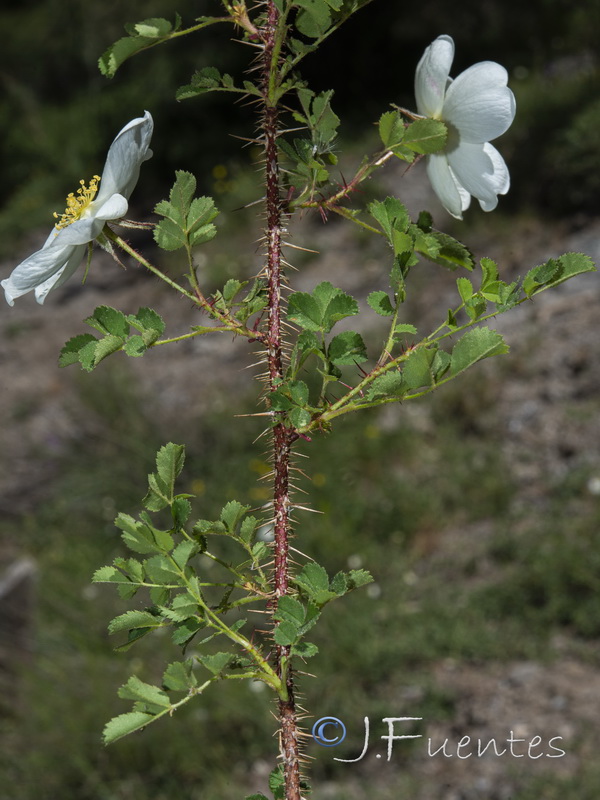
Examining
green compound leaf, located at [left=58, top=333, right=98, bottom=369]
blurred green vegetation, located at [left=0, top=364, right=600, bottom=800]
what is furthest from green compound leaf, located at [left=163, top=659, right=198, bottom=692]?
blurred green vegetation, located at [left=0, top=364, right=600, bottom=800]

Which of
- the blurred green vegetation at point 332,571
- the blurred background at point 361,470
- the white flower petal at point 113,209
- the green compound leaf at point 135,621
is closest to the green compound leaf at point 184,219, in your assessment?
the white flower petal at point 113,209

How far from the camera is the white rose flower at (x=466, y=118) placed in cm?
61

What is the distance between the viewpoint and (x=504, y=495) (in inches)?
128

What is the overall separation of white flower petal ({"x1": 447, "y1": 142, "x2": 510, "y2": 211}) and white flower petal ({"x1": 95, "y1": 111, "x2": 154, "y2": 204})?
223 mm

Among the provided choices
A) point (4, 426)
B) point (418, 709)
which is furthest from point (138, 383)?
point (418, 709)

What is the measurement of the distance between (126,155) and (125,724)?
1.19ft

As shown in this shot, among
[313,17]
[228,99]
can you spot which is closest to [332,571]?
[313,17]

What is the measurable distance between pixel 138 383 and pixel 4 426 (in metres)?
0.77

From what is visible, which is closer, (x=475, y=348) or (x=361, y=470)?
(x=475, y=348)

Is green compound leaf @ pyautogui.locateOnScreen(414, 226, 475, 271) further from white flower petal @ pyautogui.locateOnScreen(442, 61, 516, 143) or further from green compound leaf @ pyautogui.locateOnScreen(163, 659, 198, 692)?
green compound leaf @ pyautogui.locateOnScreen(163, 659, 198, 692)

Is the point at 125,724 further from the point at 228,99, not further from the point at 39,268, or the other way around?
the point at 228,99

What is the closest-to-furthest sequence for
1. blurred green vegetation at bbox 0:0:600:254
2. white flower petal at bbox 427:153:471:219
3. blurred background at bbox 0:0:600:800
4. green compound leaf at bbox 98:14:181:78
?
→ green compound leaf at bbox 98:14:181:78
white flower petal at bbox 427:153:471:219
blurred background at bbox 0:0:600:800
blurred green vegetation at bbox 0:0:600:254

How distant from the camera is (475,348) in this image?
0.55 meters

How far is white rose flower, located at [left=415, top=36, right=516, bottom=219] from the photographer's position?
61 centimetres
